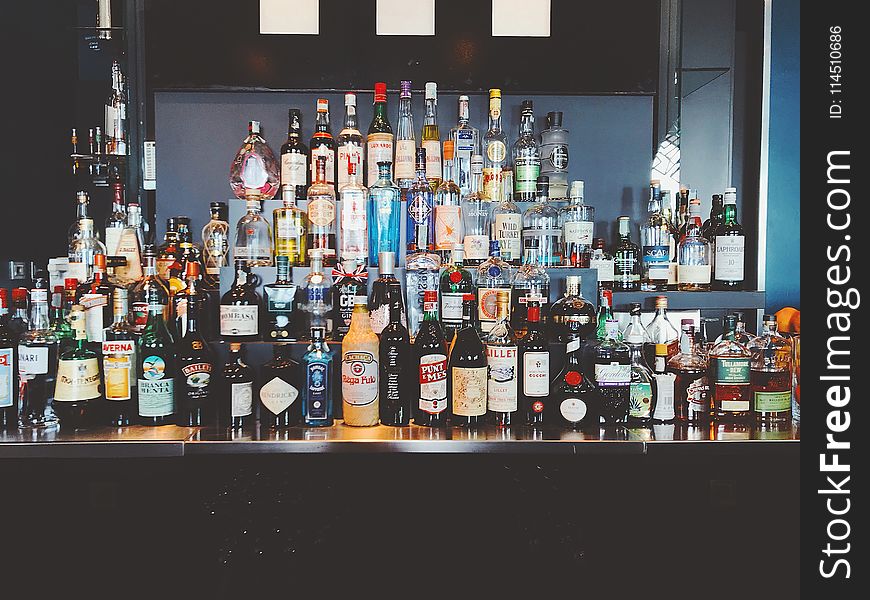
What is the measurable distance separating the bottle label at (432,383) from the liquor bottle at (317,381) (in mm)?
273

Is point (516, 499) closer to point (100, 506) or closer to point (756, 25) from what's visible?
point (100, 506)

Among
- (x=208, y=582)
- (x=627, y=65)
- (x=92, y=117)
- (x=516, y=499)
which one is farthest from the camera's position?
(x=92, y=117)

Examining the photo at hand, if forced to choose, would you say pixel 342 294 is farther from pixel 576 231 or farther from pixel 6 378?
pixel 6 378

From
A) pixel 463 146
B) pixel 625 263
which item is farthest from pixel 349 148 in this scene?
pixel 625 263

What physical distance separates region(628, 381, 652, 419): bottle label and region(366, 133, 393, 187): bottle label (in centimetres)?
105

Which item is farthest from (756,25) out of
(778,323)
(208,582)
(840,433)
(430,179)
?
(208,582)

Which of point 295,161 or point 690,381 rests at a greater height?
point 295,161

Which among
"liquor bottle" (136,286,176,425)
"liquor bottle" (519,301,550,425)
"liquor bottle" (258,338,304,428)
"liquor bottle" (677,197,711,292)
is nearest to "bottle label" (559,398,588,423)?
"liquor bottle" (519,301,550,425)

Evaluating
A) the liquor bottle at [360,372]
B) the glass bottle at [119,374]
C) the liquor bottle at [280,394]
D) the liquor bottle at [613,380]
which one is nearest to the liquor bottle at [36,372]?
the glass bottle at [119,374]

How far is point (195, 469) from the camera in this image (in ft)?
7.35

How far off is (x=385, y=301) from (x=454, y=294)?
0.71 feet

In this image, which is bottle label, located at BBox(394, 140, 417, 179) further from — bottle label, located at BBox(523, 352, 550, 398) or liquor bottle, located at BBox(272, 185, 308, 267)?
bottle label, located at BBox(523, 352, 550, 398)

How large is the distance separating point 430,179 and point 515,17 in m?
0.73

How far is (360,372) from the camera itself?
2078 millimetres
